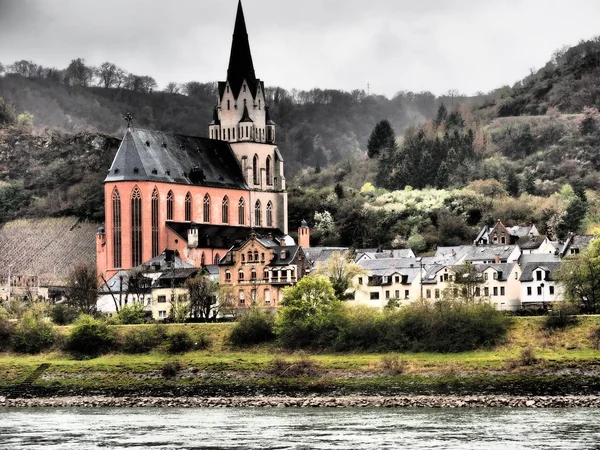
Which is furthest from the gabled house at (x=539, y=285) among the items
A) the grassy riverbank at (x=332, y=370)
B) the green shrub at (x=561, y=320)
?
the green shrub at (x=561, y=320)

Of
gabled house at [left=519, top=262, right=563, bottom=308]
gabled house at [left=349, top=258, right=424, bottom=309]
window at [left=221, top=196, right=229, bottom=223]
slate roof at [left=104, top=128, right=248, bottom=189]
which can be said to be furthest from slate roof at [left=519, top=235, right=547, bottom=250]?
slate roof at [left=104, top=128, right=248, bottom=189]

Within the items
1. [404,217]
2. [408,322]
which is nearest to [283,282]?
[408,322]

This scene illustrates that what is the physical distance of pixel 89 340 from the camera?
13225 centimetres

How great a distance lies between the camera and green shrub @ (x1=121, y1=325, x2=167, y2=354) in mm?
131250

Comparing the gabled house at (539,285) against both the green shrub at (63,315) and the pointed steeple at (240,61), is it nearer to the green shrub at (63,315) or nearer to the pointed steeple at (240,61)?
the green shrub at (63,315)

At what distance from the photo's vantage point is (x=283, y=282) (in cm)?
14688

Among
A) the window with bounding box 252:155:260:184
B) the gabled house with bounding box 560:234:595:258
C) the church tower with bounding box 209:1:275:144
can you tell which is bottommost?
the gabled house with bounding box 560:234:595:258

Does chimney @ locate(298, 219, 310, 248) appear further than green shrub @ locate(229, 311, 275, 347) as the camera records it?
Yes

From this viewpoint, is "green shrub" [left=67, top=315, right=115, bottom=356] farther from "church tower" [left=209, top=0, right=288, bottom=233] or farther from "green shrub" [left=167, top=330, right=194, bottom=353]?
"church tower" [left=209, top=0, right=288, bottom=233]

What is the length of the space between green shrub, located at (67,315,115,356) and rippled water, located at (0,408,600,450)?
74.9 ft

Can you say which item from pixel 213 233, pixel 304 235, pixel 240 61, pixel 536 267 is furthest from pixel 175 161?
pixel 536 267

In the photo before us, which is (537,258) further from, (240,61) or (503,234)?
(240,61)

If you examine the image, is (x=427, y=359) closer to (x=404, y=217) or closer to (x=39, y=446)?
(x=39, y=446)

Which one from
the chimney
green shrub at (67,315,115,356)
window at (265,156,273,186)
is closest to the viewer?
green shrub at (67,315,115,356)
